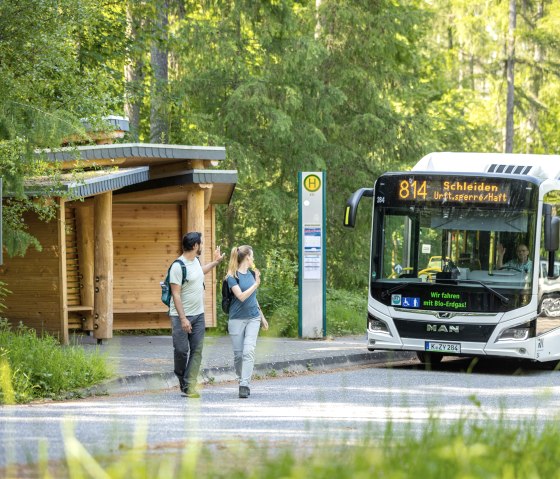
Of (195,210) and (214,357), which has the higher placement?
(195,210)

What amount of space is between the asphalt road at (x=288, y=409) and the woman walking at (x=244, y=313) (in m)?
0.39

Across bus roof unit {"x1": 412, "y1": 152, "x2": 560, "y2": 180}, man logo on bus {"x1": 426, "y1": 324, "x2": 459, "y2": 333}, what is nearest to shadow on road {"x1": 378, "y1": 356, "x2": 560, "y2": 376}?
man logo on bus {"x1": 426, "y1": 324, "x2": 459, "y2": 333}

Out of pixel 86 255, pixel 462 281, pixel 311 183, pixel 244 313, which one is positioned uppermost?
pixel 311 183

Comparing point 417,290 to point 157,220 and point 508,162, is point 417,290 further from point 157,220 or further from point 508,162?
point 157,220

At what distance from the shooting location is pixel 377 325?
19.3 meters

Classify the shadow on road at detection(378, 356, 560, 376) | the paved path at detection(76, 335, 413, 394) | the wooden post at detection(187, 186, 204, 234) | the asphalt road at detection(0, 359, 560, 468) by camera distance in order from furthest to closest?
the wooden post at detection(187, 186, 204, 234), the shadow on road at detection(378, 356, 560, 376), the paved path at detection(76, 335, 413, 394), the asphalt road at detection(0, 359, 560, 468)

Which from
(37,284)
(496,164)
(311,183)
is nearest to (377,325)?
(496,164)

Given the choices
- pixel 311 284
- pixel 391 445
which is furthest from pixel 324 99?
pixel 391 445

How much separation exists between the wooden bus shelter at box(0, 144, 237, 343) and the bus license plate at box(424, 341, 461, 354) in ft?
16.5

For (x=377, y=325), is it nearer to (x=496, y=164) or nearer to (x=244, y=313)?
(x=496, y=164)

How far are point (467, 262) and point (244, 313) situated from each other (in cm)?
506

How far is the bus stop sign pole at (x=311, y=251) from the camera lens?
2277cm

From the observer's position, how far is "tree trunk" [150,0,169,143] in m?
31.6

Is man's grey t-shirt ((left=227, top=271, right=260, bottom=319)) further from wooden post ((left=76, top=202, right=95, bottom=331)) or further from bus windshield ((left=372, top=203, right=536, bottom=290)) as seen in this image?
wooden post ((left=76, top=202, right=95, bottom=331))
